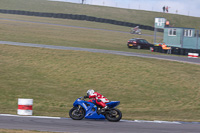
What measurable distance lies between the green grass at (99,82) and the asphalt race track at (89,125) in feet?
4.41

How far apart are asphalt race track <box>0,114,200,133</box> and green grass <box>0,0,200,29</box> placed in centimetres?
6253

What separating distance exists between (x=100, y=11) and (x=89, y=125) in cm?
7195

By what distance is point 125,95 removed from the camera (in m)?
17.3

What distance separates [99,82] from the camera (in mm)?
19656

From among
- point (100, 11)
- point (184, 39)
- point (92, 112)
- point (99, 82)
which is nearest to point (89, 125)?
point (92, 112)

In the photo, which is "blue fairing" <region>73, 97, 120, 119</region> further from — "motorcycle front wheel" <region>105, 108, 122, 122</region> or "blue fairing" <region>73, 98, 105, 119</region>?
"motorcycle front wheel" <region>105, 108, 122, 122</region>

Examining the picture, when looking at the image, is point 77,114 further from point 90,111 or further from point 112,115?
point 112,115

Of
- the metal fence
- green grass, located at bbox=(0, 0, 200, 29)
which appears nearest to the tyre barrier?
green grass, located at bbox=(0, 0, 200, 29)

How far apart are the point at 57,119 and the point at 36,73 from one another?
33.1ft

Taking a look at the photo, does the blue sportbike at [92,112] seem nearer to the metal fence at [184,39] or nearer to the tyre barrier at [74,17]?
the metal fence at [184,39]

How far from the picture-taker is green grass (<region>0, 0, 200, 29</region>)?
73.6 meters

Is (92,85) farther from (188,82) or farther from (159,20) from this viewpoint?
(159,20)

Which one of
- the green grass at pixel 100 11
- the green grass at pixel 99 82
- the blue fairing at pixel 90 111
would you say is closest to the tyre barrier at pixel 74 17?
the green grass at pixel 100 11

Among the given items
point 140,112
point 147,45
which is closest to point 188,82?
point 140,112
